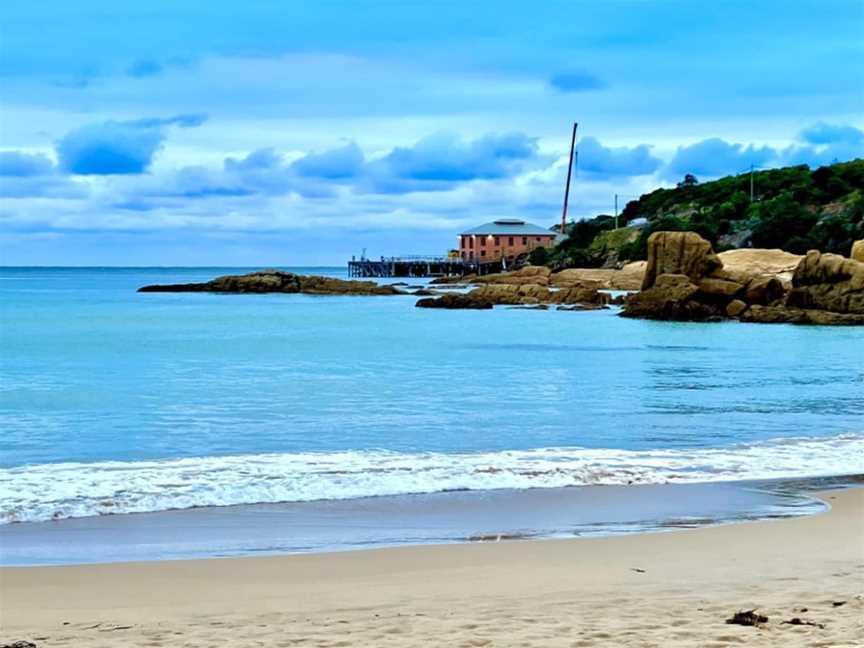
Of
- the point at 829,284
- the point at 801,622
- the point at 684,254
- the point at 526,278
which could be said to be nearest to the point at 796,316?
the point at 829,284

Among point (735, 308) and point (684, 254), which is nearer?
point (735, 308)

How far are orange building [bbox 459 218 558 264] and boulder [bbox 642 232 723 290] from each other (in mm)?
77321

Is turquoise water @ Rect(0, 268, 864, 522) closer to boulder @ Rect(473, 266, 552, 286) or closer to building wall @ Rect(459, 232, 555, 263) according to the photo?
boulder @ Rect(473, 266, 552, 286)

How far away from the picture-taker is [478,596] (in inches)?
278

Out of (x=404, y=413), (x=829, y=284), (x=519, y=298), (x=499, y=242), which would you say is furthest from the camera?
(x=499, y=242)

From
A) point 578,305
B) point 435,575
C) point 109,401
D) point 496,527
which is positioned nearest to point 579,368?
point 109,401

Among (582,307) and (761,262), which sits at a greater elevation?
(761,262)

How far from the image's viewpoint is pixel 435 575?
303 inches

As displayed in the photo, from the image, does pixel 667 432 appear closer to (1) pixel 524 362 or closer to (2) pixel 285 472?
(2) pixel 285 472

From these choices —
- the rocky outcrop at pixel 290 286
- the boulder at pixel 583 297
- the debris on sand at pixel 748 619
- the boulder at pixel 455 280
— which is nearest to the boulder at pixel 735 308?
the boulder at pixel 583 297

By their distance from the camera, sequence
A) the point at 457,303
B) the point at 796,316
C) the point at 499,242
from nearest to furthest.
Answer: the point at 796,316, the point at 457,303, the point at 499,242

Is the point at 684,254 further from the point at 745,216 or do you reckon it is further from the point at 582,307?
the point at 745,216

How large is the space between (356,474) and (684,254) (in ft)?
134

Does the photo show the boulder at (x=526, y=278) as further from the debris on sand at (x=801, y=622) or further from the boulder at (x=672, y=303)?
the debris on sand at (x=801, y=622)
